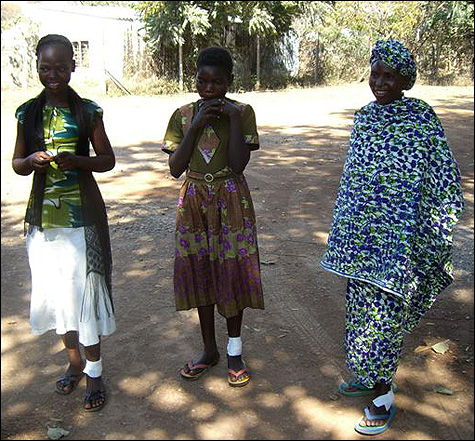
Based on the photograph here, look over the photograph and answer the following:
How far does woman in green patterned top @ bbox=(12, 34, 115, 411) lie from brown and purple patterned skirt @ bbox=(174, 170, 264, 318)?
17.2 inches

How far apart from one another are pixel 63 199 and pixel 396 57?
5.76 ft

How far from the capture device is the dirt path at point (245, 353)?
120 inches

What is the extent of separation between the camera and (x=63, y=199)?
2.96m

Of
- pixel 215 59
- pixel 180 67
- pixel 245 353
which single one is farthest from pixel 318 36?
pixel 215 59

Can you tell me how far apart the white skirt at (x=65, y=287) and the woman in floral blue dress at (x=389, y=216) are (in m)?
1.28

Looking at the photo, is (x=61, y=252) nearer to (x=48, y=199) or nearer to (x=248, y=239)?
(x=48, y=199)

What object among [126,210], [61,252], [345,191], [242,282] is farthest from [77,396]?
[126,210]

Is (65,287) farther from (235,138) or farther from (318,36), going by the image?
(318,36)

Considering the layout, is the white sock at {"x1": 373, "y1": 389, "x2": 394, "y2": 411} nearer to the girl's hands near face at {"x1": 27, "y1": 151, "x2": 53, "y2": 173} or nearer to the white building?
→ the girl's hands near face at {"x1": 27, "y1": 151, "x2": 53, "y2": 173}

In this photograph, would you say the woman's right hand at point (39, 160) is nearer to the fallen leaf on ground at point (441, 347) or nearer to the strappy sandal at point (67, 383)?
the strappy sandal at point (67, 383)

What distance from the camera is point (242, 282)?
3.27 meters

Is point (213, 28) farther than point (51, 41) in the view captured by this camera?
Yes

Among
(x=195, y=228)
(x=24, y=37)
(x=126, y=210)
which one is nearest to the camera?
(x=195, y=228)

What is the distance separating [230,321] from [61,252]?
40.4 inches
